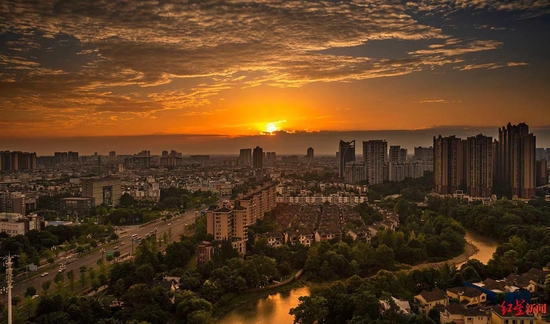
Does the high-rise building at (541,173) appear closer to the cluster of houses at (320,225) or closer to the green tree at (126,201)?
the cluster of houses at (320,225)

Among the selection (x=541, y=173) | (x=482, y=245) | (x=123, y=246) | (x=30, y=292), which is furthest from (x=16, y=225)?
(x=541, y=173)

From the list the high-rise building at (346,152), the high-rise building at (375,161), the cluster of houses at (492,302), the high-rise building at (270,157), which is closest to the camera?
the cluster of houses at (492,302)

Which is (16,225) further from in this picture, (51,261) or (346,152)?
(346,152)

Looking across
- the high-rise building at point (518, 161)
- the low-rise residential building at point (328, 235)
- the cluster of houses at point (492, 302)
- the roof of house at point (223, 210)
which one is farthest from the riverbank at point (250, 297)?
the high-rise building at point (518, 161)

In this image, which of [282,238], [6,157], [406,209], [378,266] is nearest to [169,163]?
[6,157]

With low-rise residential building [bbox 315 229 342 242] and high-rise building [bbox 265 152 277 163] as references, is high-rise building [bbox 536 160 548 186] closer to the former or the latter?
low-rise residential building [bbox 315 229 342 242]

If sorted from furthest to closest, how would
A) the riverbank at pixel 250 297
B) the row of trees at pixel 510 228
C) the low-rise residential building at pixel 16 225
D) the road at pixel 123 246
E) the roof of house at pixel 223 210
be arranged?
the low-rise residential building at pixel 16 225 → the roof of house at pixel 223 210 → the road at pixel 123 246 → the row of trees at pixel 510 228 → the riverbank at pixel 250 297
